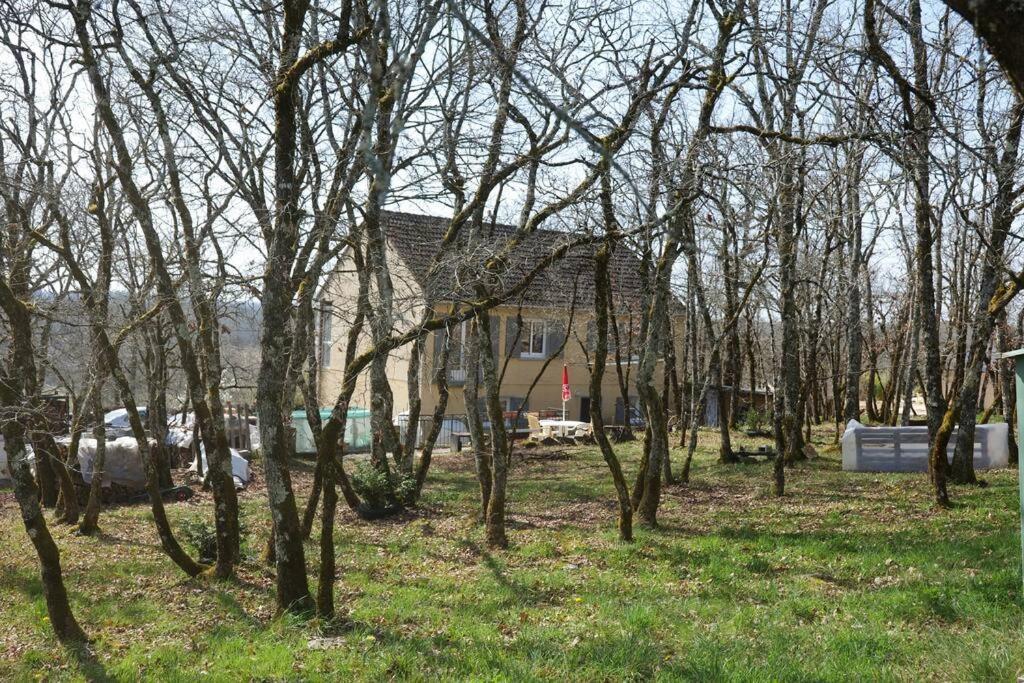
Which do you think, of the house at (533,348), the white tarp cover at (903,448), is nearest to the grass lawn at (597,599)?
the white tarp cover at (903,448)

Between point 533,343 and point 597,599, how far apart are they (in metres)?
21.2

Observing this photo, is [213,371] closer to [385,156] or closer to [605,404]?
[385,156]

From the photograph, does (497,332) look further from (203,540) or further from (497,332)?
(203,540)

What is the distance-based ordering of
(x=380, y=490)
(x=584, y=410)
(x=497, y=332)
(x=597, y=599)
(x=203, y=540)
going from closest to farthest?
(x=597, y=599) < (x=203, y=540) < (x=380, y=490) < (x=497, y=332) < (x=584, y=410)

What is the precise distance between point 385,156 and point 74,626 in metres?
5.72

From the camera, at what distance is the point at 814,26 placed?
1004 cm

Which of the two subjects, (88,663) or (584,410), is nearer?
(88,663)

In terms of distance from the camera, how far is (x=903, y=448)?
1500cm

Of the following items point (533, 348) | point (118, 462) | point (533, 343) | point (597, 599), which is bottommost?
point (597, 599)

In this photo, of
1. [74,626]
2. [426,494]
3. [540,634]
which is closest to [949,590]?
[540,634]

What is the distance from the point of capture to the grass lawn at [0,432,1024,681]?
5.66 metres

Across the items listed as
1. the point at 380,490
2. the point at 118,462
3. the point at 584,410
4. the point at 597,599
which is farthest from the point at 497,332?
the point at 597,599

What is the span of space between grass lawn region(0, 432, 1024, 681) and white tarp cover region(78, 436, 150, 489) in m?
1.97

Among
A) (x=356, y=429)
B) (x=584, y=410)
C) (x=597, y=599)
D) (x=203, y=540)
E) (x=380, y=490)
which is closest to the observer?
(x=597, y=599)
